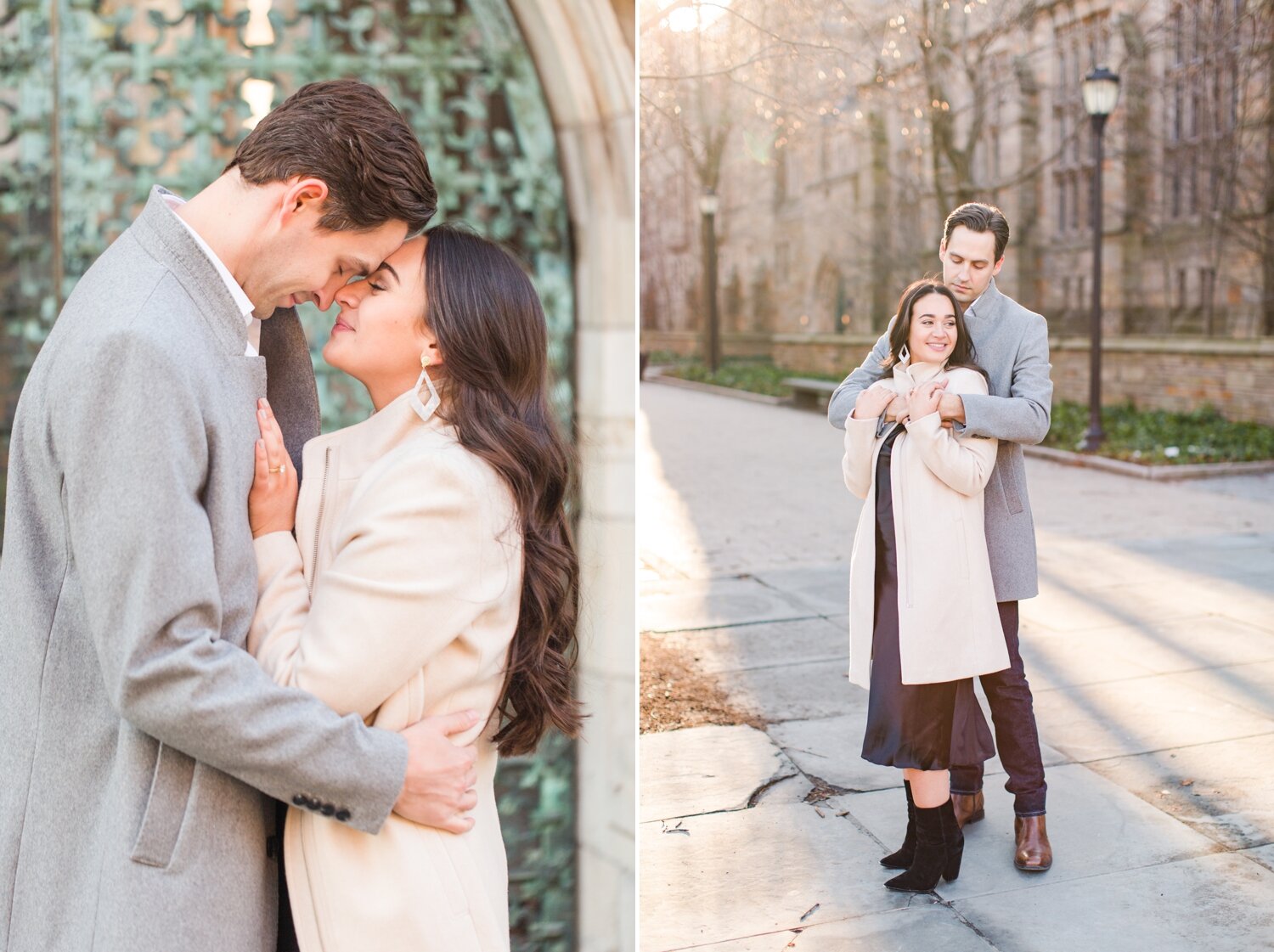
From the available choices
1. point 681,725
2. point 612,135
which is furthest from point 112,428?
point 681,725

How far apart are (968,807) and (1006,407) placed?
119 cm

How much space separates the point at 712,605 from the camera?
578 centimetres

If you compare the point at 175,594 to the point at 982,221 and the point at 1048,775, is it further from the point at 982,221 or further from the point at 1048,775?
the point at 1048,775

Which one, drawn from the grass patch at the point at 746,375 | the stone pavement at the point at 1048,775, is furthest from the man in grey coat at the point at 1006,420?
the grass patch at the point at 746,375

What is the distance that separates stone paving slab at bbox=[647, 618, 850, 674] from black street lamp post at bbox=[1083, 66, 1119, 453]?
4.00 metres

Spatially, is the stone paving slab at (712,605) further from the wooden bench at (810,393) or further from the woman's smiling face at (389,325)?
the wooden bench at (810,393)

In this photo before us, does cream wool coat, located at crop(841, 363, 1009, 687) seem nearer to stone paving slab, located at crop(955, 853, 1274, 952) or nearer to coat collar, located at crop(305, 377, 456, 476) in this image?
stone paving slab, located at crop(955, 853, 1274, 952)

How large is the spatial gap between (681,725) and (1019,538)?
1.44m

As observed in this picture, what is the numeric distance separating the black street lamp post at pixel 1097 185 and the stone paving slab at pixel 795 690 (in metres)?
4.42

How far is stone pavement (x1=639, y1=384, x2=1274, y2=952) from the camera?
2787 mm

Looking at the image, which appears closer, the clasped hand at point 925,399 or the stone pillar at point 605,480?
the clasped hand at point 925,399

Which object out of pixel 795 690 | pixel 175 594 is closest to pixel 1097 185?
pixel 795 690

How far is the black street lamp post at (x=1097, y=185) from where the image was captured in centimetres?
720

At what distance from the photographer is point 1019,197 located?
16578 millimetres
